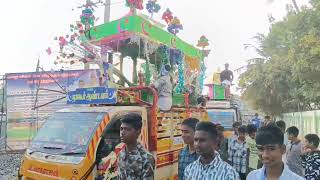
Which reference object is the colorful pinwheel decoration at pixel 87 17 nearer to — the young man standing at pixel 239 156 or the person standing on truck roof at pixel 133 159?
the young man standing at pixel 239 156

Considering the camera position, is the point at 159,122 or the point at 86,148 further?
the point at 159,122

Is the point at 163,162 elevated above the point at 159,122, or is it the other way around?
the point at 159,122

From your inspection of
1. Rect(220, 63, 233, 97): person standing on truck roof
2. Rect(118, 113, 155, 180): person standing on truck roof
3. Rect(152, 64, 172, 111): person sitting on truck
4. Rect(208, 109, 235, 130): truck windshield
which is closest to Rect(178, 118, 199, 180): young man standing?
Rect(118, 113, 155, 180): person standing on truck roof

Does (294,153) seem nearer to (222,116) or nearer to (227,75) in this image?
(222,116)

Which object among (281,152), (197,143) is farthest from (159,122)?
(281,152)

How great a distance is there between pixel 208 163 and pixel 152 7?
6123 millimetres

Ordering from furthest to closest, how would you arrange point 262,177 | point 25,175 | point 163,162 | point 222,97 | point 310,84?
point 310,84
point 222,97
point 163,162
point 25,175
point 262,177

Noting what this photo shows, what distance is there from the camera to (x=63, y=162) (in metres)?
5.99

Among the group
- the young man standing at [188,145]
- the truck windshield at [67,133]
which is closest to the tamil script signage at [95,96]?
the truck windshield at [67,133]

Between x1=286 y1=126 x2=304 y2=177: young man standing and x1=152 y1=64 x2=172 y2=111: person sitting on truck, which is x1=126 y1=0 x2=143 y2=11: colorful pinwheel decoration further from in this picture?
x1=286 y1=126 x2=304 y2=177: young man standing

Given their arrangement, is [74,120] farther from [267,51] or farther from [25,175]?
[267,51]

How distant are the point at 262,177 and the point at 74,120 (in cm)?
437

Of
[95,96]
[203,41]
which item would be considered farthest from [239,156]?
[203,41]

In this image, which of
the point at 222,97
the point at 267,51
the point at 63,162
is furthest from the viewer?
the point at 267,51
